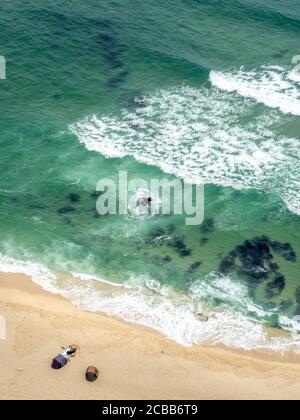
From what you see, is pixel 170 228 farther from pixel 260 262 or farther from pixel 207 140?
pixel 207 140

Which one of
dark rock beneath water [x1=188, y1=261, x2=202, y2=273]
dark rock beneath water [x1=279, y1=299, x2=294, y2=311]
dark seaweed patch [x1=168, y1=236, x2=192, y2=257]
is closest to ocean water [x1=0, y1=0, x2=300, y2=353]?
dark rock beneath water [x1=279, y1=299, x2=294, y2=311]

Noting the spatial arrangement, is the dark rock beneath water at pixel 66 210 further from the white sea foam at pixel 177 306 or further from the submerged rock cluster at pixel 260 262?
the submerged rock cluster at pixel 260 262

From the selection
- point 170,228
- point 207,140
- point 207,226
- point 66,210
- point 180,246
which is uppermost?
point 207,140

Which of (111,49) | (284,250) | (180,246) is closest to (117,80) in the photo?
(111,49)

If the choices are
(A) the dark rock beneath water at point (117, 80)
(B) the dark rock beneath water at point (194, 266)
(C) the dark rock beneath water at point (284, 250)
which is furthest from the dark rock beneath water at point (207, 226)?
(A) the dark rock beneath water at point (117, 80)

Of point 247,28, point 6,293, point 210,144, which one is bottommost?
point 6,293

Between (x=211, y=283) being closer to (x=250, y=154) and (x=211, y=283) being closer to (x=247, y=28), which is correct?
(x=250, y=154)

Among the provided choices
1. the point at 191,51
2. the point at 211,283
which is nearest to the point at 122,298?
the point at 211,283
